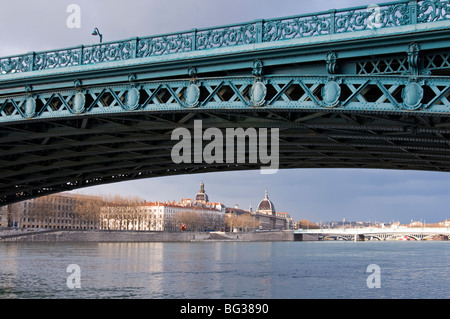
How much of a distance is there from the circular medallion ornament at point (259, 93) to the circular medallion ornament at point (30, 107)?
25.3ft

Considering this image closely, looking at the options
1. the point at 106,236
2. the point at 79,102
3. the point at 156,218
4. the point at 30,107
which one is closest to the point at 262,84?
the point at 79,102

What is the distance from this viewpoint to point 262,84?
50.5ft

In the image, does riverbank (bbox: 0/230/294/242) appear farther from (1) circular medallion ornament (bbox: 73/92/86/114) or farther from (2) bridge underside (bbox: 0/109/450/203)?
(1) circular medallion ornament (bbox: 73/92/86/114)

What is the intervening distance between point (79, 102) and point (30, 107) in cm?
190

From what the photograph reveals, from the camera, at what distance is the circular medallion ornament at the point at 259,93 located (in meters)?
15.2

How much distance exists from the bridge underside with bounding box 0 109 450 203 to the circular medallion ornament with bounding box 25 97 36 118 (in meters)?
0.56

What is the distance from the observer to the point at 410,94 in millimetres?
13445

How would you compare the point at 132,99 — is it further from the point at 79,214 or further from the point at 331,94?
the point at 79,214

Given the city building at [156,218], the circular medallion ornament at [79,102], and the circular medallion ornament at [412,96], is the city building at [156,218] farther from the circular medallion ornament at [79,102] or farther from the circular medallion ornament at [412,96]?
the circular medallion ornament at [412,96]

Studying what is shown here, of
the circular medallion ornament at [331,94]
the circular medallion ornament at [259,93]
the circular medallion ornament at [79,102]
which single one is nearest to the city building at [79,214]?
the circular medallion ornament at [79,102]
